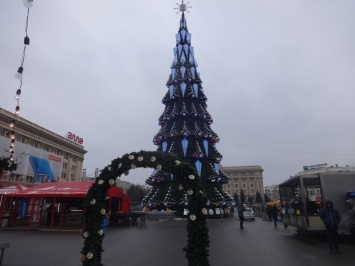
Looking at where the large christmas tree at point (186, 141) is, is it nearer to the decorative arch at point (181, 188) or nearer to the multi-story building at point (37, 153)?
the multi-story building at point (37, 153)

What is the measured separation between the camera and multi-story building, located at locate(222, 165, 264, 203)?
405ft

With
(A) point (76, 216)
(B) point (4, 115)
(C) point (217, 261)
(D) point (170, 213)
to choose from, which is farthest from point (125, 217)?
(B) point (4, 115)

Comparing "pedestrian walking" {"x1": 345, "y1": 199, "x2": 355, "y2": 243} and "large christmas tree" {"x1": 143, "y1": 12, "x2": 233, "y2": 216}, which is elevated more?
"large christmas tree" {"x1": 143, "y1": 12, "x2": 233, "y2": 216}

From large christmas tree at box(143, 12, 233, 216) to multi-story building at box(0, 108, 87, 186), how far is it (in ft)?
55.2

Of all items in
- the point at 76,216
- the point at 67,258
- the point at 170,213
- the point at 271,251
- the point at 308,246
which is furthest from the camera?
the point at 170,213

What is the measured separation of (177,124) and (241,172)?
316ft

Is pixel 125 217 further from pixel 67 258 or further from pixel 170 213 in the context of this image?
pixel 67 258

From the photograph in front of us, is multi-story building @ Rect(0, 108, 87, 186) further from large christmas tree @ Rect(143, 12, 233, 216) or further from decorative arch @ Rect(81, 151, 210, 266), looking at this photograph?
decorative arch @ Rect(81, 151, 210, 266)

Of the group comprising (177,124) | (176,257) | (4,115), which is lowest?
(176,257)

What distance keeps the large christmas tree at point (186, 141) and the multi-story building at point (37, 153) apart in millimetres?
16831

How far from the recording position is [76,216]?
2648 cm

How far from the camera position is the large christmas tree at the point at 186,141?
33.2 m

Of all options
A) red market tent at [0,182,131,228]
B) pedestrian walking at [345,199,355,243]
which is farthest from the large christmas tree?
pedestrian walking at [345,199,355,243]

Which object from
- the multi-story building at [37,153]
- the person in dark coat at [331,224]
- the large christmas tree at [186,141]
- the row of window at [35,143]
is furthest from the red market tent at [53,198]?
the row of window at [35,143]
